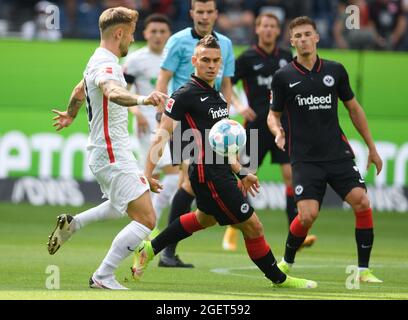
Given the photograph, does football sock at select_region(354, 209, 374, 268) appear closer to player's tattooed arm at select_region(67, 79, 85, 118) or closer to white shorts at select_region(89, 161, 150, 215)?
white shorts at select_region(89, 161, 150, 215)

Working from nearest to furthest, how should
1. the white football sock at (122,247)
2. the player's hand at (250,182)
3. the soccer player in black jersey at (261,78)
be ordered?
1. the white football sock at (122,247)
2. the player's hand at (250,182)
3. the soccer player in black jersey at (261,78)

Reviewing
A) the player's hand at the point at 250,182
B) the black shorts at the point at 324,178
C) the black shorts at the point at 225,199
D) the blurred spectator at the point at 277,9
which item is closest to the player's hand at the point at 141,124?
the black shorts at the point at 324,178

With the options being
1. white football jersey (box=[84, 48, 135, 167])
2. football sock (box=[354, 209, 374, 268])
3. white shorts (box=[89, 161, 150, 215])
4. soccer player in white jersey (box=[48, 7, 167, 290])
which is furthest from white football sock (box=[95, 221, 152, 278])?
football sock (box=[354, 209, 374, 268])

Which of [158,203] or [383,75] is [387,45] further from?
[158,203]

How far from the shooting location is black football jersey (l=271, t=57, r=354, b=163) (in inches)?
414

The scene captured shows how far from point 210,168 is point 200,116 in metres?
0.47

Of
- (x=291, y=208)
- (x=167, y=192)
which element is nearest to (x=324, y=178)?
(x=291, y=208)

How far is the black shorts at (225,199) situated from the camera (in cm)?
946

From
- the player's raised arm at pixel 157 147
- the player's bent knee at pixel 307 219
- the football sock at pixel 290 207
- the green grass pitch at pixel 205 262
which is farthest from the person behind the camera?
the football sock at pixel 290 207

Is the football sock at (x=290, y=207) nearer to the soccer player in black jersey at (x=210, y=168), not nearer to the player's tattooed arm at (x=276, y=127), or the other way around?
the player's tattooed arm at (x=276, y=127)

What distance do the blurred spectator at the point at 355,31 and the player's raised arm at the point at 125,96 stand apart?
10.3 metres

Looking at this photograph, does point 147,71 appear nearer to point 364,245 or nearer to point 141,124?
point 141,124
